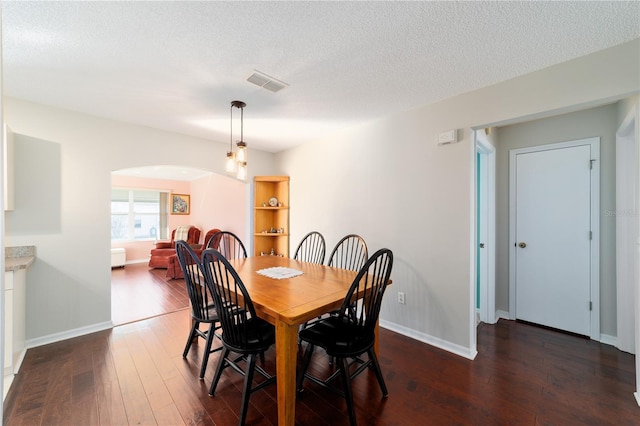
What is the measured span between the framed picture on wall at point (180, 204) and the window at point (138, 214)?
Result: 7.3 inches

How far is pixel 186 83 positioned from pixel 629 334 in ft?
14.7

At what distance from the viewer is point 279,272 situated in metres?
2.52

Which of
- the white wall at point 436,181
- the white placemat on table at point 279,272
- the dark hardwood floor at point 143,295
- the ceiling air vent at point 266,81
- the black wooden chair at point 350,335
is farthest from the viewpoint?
the dark hardwood floor at point 143,295

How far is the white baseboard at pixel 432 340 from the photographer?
2.51 meters

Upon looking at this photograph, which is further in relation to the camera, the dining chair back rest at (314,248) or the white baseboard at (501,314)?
the dining chair back rest at (314,248)

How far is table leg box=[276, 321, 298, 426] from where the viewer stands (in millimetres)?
1596

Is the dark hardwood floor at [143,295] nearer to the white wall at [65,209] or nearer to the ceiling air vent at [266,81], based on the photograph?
the white wall at [65,209]

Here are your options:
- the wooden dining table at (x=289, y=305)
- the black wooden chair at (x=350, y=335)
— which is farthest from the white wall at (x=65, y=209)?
the black wooden chair at (x=350, y=335)

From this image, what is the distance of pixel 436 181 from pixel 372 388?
1.90 metres

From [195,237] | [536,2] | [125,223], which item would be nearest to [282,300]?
[536,2]

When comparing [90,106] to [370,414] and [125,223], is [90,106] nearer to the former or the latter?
[370,414]

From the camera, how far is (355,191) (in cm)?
346

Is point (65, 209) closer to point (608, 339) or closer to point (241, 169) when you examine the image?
point (241, 169)

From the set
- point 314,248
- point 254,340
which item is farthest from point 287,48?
point 314,248
